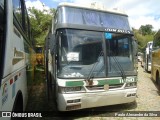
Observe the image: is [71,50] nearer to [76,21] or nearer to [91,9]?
[76,21]

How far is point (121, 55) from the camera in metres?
6.53

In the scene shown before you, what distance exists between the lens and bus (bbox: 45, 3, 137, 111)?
578 cm

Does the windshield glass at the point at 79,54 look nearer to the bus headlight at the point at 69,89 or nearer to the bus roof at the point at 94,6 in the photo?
the bus headlight at the point at 69,89

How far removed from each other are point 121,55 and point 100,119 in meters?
1.91

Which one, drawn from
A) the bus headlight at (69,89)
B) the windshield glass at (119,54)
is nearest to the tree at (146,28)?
the windshield glass at (119,54)

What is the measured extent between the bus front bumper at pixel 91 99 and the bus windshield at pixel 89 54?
50 cm

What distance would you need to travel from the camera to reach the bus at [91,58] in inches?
228

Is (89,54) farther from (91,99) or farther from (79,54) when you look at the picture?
(91,99)

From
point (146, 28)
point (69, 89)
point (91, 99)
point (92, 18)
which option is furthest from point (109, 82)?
point (146, 28)

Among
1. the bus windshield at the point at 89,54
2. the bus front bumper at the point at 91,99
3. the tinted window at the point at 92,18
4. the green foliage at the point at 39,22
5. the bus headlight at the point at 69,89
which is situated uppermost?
the green foliage at the point at 39,22

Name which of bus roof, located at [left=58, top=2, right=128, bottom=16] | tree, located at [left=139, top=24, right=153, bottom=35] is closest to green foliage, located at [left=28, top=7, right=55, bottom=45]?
bus roof, located at [left=58, top=2, right=128, bottom=16]

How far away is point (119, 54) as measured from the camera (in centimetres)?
648

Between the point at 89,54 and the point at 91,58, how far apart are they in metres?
0.12

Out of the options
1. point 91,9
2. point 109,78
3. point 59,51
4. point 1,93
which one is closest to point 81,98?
point 109,78
